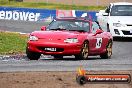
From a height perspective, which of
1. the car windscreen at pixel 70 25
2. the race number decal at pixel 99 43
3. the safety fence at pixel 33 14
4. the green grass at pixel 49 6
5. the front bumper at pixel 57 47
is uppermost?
the car windscreen at pixel 70 25

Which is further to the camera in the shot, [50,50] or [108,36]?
[108,36]

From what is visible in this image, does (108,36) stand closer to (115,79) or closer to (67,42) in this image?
(67,42)

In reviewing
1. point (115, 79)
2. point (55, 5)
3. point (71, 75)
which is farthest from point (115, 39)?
point (55, 5)

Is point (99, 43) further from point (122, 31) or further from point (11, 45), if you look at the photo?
point (122, 31)

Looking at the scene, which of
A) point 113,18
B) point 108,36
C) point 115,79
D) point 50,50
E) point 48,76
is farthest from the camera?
point 113,18

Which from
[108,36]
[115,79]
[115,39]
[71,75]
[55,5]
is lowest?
[55,5]

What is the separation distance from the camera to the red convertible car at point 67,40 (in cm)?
1673

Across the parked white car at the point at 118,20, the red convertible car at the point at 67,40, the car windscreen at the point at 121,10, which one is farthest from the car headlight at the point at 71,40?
the car windscreen at the point at 121,10

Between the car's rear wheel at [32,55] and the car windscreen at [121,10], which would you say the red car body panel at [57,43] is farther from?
the car windscreen at [121,10]

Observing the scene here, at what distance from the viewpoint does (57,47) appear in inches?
657

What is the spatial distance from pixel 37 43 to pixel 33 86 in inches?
248

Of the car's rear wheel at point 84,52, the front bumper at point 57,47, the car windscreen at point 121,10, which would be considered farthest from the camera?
the car windscreen at point 121,10

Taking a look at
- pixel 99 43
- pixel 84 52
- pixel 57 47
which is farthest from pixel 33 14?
pixel 57 47

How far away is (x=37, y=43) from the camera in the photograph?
16797 mm
